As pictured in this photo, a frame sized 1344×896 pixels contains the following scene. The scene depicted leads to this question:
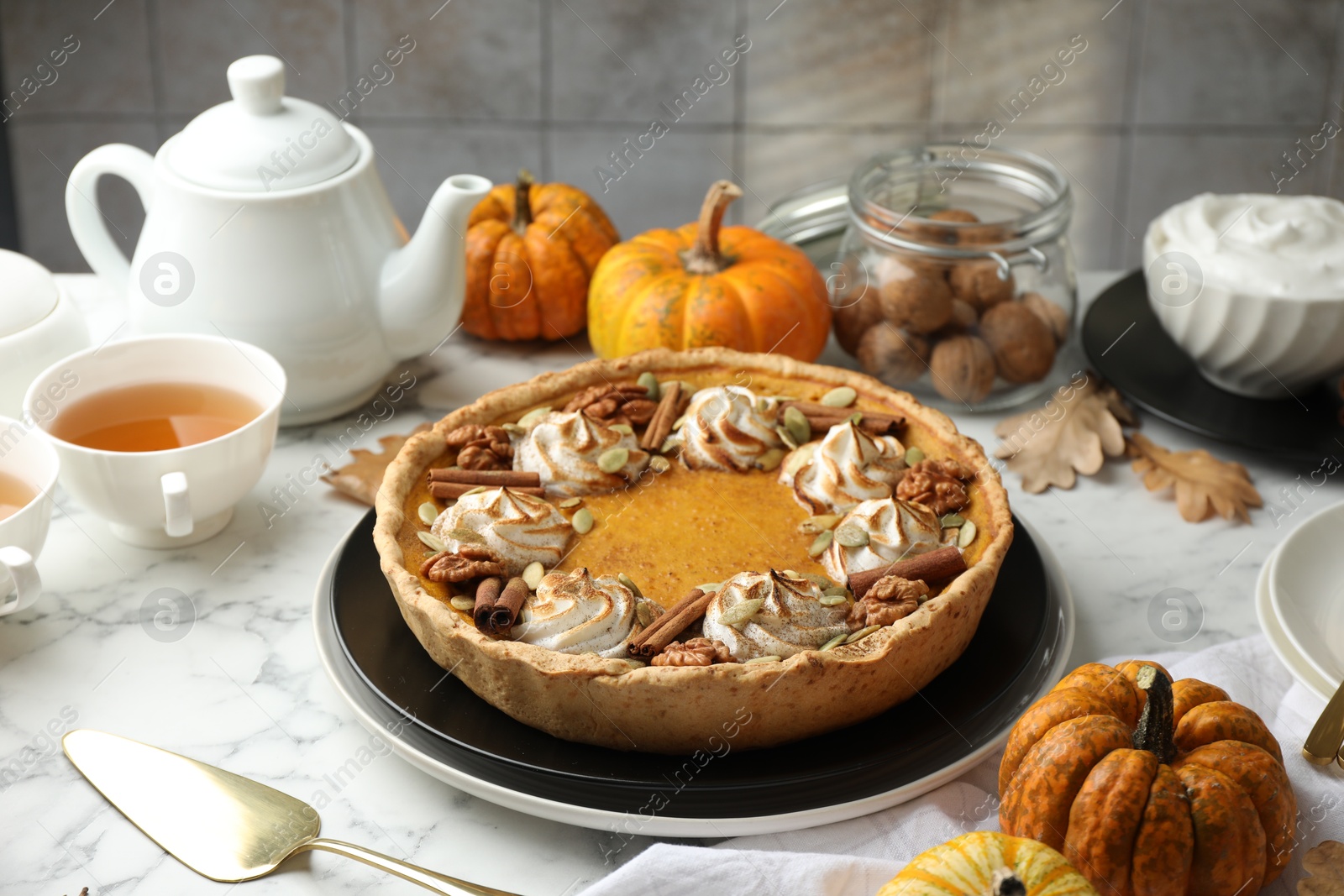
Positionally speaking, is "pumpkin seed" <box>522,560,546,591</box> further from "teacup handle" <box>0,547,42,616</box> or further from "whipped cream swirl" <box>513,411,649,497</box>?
"teacup handle" <box>0,547,42,616</box>

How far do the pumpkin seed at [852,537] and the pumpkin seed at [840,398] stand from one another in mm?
370

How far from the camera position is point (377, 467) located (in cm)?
227

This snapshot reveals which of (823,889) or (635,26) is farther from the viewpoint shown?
(635,26)

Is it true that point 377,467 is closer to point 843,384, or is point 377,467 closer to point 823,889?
point 843,384

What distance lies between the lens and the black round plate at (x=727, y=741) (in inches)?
60.7

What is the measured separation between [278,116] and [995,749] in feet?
5.36

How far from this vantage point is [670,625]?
1.71 m

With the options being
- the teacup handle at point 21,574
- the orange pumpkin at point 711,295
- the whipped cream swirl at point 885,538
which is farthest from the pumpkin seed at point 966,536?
the teacup handle at point 21,574

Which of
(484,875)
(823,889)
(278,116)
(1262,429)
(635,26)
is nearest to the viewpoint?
(823,889)

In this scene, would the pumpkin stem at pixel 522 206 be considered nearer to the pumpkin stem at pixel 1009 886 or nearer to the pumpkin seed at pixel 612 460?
the pumpkin seed at pixel 612 460

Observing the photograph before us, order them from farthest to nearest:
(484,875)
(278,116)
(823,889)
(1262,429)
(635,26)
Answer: (635,26), (1262,429), (278,116), (484,875), (823,889)

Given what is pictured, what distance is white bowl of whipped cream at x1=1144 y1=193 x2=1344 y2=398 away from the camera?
2262 millimetres

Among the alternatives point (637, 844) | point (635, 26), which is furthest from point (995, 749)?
point (635, 26)

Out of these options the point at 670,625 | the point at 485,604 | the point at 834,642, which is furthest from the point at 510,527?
the point at 834,642
